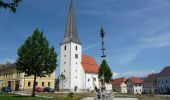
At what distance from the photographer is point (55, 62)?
36.5m

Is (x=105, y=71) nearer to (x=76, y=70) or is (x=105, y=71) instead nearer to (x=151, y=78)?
(x=76, y=70)

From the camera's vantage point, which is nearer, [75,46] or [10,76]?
[10,76]

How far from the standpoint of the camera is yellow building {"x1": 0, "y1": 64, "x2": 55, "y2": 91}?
66.7 metres

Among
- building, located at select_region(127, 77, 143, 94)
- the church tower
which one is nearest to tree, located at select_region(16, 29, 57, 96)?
the church tower

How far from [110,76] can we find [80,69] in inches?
562

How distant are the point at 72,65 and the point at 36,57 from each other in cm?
4152

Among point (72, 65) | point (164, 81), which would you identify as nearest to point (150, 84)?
point (164, 81)

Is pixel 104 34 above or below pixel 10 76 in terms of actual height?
above

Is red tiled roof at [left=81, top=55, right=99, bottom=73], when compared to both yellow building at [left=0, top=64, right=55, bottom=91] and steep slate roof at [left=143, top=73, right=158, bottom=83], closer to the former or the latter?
yellow building at [left=0, top=64, right=55, bottom=91]

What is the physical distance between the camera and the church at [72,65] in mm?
74750

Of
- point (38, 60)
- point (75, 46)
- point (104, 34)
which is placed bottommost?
point (38, 60)

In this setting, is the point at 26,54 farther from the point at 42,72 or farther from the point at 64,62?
the point at 64,62

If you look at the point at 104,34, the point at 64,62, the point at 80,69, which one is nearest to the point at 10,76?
the point at 64,62

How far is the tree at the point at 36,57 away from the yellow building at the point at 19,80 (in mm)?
32648
